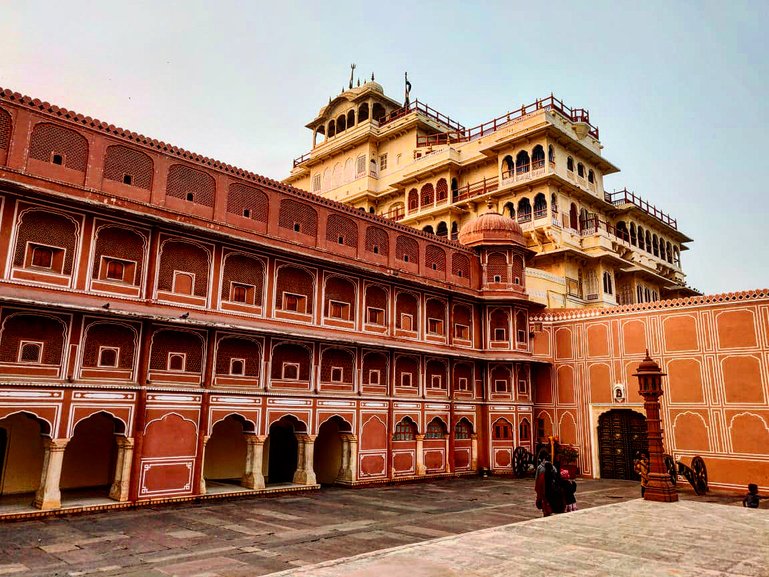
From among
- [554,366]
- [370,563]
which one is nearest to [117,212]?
[370,563]

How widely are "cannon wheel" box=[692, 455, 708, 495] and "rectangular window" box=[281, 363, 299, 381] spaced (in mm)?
14655

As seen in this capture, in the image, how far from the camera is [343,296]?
72.0 feet

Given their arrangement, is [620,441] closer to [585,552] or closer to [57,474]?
[585,552]

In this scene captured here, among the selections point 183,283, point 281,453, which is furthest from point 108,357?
point 281,453

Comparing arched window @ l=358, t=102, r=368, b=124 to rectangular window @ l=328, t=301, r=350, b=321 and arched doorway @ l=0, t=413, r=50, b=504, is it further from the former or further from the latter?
arched doorway @ l=0, t=413, r=50, b=504

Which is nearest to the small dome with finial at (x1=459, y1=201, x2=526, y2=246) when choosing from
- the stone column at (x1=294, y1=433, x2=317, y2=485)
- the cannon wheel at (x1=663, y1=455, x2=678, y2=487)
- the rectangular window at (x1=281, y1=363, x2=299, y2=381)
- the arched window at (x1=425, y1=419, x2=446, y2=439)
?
the arched window at (x1=425, y1=419, x2=446, y2=439)

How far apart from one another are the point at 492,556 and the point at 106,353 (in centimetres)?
1190

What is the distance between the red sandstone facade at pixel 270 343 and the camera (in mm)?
15281

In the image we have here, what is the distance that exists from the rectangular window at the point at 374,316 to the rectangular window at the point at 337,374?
231 centimetres

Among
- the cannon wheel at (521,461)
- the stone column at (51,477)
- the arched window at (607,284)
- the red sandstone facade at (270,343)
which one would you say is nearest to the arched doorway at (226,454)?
the red sandstone facade at (270,343)

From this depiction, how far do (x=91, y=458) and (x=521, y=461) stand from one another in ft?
55.5

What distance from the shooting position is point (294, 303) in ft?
66.7

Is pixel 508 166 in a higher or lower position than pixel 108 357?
higher

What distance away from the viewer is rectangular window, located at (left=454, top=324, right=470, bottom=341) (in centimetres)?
2611
